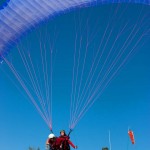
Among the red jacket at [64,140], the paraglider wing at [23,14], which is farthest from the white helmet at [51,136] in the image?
the paraglider wing at [23,14]

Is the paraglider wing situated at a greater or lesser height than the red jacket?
greater

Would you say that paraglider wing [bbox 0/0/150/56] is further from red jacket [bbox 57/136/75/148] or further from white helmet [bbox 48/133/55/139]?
red jacket [bbox 57/136/75/148]

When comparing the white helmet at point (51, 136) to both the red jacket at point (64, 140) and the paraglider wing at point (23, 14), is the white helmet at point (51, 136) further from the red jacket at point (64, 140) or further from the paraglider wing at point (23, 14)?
the paraglider wing at point (23, 14)

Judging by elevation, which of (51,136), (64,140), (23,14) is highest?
(23,14)

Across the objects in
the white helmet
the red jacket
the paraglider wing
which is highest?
the paraglider wing

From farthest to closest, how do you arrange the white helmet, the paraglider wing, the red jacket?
the paraglider wing
the white helmet
the red jacket

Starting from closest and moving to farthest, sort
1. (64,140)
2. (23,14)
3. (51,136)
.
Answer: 1. (64,140)
2. (51,136)
3. (23,14)

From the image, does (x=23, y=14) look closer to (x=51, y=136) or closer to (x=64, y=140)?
(x=51, y=136)

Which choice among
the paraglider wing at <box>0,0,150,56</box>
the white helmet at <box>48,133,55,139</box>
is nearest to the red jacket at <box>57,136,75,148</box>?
the white helmet at <box>48,133,55,139</box>

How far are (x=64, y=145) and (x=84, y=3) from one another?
18.8ft

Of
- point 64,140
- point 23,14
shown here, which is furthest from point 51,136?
point 23,14

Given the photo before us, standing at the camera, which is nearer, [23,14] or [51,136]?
[51,136]

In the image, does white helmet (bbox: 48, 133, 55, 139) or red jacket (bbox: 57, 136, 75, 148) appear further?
white helmet (bbox: 48, 133, 55, 139)

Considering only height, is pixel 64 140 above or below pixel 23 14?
below
